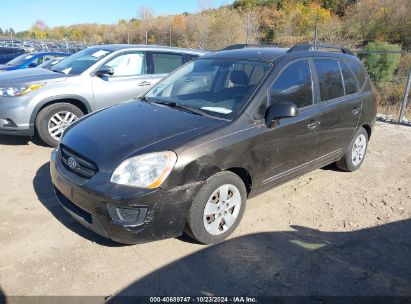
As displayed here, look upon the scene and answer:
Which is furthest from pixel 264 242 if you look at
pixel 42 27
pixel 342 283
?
pixel 42 27

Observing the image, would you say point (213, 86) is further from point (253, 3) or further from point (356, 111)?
point (253, 3)

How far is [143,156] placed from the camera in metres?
2.96

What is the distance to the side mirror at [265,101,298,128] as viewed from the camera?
136 inches

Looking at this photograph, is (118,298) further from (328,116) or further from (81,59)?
(81,59)

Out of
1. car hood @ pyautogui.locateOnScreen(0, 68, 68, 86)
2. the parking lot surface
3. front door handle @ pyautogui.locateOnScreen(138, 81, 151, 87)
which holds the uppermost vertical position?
car hood @ pyautogui.locateOnScreen(0, 68, 68, 86)

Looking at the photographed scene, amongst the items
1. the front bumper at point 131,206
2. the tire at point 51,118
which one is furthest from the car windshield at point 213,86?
the tire at point 51,118

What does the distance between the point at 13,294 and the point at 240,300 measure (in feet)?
5.49

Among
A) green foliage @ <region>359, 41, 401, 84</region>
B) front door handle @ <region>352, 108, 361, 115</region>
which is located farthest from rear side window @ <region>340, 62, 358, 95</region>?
green foliage @ <region>359, 41, 401, 84</region>

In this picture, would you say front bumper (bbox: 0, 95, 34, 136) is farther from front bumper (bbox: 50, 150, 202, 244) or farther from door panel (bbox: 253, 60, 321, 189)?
door panel (bbox: 253, 60, 321, 189)

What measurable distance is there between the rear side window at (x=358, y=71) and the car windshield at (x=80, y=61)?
4001mm

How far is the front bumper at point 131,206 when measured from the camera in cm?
286

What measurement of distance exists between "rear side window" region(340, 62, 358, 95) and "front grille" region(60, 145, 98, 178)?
338 cm

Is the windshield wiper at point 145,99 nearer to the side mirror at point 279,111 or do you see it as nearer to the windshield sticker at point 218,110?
the windshield sticker at point 218,110

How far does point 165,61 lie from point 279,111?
407cm
